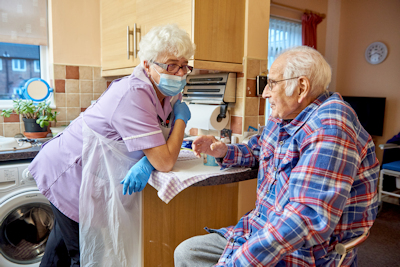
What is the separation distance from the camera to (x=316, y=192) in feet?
2.80

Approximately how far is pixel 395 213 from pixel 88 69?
3487 mm

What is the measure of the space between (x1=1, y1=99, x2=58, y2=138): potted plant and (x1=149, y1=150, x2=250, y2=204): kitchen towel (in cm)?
134

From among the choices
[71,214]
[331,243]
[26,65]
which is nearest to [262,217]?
[331,243]

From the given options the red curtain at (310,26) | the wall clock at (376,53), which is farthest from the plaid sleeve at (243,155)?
the wall clock at (376,53)

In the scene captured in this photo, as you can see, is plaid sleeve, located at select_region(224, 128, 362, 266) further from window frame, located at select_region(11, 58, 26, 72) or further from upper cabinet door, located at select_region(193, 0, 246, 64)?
window frame, located at select_region(11, 58, 26, 72)

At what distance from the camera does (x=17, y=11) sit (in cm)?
240

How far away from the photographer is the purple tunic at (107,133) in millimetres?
1220

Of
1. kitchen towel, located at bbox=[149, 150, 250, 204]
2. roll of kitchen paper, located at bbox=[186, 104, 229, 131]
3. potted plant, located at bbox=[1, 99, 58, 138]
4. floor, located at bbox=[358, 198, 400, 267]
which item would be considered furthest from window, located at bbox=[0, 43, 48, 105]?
floor, located at bbox=[358, 198, 400, 267]

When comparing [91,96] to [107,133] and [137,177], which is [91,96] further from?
[137,177]

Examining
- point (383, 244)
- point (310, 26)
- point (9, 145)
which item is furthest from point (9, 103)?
point (310, 26)

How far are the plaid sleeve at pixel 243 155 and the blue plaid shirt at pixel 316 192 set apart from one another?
0.85 ft

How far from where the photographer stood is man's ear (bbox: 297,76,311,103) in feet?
3.40

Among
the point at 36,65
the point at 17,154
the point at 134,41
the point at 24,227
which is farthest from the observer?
the point at 36,65

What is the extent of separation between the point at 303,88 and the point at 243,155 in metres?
0.47
